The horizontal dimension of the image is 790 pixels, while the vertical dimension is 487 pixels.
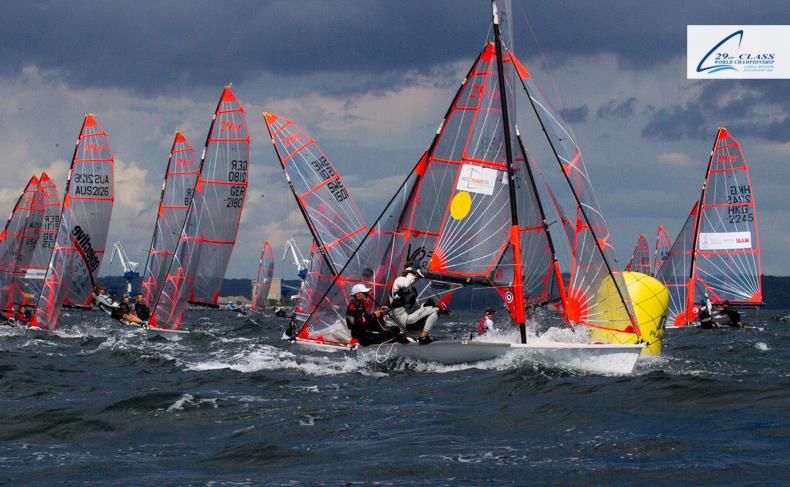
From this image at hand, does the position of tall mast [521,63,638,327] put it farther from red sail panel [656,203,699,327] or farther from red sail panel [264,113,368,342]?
red sail panel [656,203,699,327]

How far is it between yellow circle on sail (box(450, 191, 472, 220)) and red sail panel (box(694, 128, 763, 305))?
75.1 feet

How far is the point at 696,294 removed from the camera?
4325cm

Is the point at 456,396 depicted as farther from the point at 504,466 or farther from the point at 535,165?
the point at 535,165

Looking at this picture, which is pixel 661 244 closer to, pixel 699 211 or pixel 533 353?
pixel 699 211

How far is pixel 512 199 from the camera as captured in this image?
2025cm

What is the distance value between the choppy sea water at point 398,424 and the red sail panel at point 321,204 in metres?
9.72

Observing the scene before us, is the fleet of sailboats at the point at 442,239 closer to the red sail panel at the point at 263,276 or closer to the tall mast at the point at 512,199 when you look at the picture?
the tall mast at the point at 512,199

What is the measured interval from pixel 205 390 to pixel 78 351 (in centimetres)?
1140

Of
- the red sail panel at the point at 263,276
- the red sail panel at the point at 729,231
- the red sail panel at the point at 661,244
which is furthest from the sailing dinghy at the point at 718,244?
the red sail panel at the point at 263,276

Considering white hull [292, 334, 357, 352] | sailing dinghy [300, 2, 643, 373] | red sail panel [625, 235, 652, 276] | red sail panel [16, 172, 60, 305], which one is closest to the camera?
sailing dinghy [300, 2, 643, 373]

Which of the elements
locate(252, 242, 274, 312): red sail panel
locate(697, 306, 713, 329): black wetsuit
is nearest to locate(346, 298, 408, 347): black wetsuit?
locate(697, 306, 713, 329): black wetsuit

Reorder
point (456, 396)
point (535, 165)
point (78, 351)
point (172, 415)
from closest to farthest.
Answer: point (172, 415)
point (456, 396)
point (535, 165)
point (78, 351)

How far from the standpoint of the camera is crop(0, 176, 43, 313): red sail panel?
4491 centimetres

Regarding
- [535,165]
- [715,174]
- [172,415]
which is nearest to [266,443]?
[172,415]
